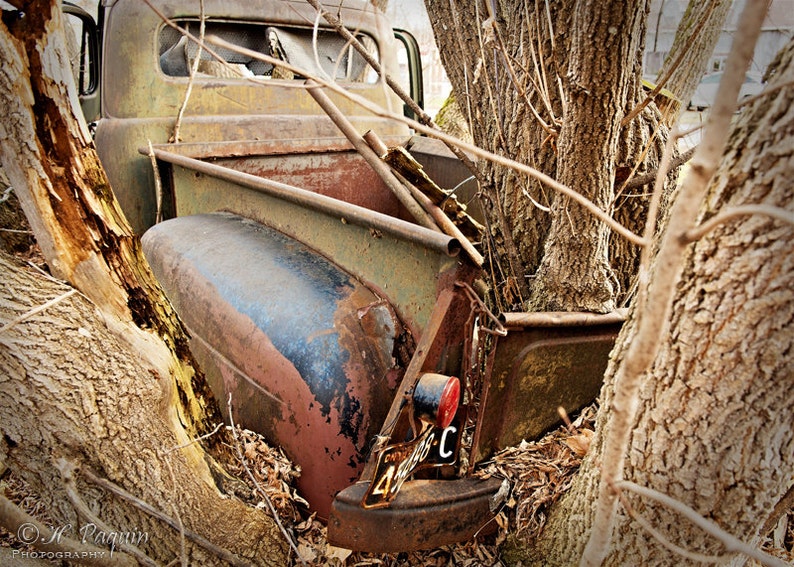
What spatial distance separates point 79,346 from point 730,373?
1248 mm

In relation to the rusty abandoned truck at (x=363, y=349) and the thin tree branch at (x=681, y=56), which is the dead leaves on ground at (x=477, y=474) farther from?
the thin tree branch at (x=681, y=56)

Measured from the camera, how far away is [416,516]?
1.45 meters

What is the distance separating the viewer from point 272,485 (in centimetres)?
166

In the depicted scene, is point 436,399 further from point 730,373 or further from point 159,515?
point 159,515

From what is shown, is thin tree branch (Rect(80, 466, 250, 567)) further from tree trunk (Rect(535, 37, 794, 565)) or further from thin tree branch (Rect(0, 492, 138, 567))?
tree trunk (Rect(535, 37, 794, 565))

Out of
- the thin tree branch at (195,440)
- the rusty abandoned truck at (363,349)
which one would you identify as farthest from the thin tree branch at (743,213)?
the thin tree branch at (195,440)

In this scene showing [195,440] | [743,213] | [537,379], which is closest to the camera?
[743,213]

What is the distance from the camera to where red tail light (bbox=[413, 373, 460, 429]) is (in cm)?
134

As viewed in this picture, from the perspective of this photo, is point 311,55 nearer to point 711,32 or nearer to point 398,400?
point 711,32

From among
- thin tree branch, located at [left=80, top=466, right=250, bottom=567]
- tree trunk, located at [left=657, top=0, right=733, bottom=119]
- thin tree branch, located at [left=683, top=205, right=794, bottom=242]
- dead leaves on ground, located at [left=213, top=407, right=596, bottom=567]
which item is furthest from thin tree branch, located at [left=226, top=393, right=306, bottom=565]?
tree trunk, located at [left=657, top=0, right=733, bottom=119]

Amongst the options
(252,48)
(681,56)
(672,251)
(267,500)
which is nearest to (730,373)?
(672,251)

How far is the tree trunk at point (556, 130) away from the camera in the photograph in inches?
64.2

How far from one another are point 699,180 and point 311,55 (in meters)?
3.04

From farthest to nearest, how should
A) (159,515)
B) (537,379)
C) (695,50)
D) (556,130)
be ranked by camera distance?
(695,50), (556,130), (537,379), (159,515)
